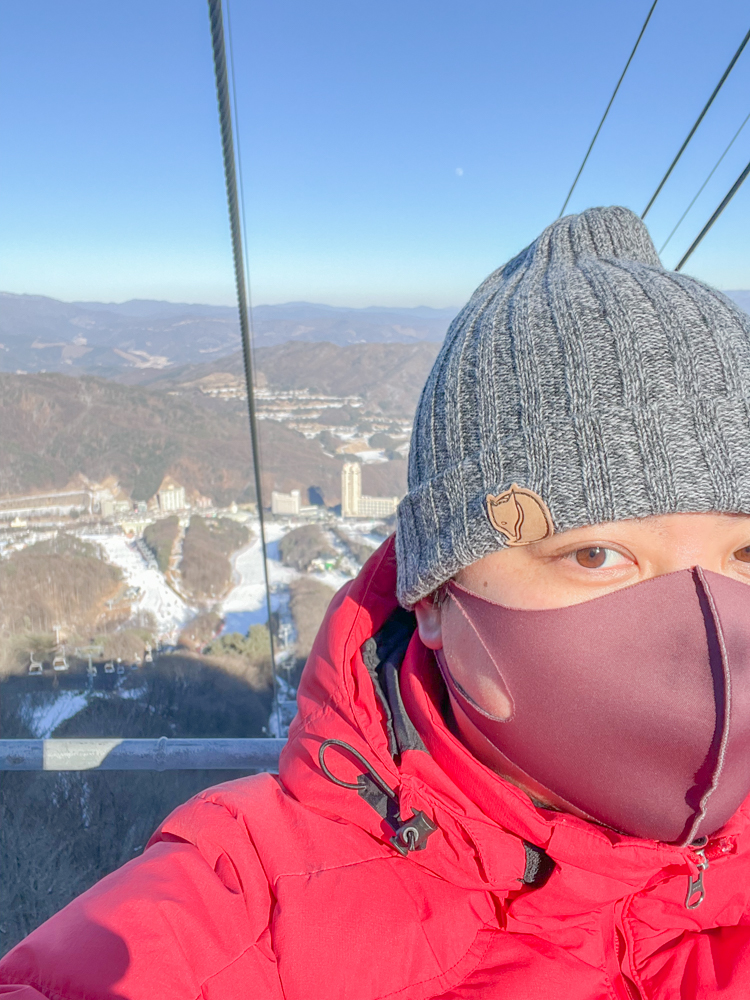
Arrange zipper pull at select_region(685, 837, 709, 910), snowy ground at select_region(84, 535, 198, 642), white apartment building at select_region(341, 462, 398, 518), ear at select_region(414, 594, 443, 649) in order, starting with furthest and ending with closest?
white apartment building at select_region(341, 462, 398, 518) < snowy ground at select_region(84, 535, 198, 642) < ear at select_region(414, 594, 443, 649) < zipper pull at select_region(685, 837, 709, 910)

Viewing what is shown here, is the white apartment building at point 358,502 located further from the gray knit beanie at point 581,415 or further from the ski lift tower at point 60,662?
the gray knit beanie at point 581,415

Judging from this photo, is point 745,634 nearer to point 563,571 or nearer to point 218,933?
point 563,571

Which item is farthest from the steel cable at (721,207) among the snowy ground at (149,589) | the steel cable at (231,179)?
the snowy ground at (149,589)

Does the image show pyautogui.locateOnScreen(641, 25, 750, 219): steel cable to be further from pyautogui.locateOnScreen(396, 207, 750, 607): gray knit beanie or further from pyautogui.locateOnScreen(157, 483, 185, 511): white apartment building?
pyautogui.locateOnScreen(157, 483, 185, 511): white apartment building

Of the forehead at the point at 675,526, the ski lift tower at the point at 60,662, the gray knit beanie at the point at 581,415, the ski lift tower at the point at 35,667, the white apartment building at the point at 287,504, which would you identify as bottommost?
the white apartment building at the point at 287,504

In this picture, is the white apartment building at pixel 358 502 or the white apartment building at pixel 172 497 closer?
the white apartment building at pixel 172 497

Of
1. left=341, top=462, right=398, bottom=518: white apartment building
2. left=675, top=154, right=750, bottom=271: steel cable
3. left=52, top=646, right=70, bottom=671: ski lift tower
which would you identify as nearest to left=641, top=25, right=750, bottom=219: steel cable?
left=675, top=154, right=750, bottom=271: steel cable

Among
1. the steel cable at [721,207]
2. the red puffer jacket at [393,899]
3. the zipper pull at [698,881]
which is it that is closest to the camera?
the red puffer jacket at [393,899]
